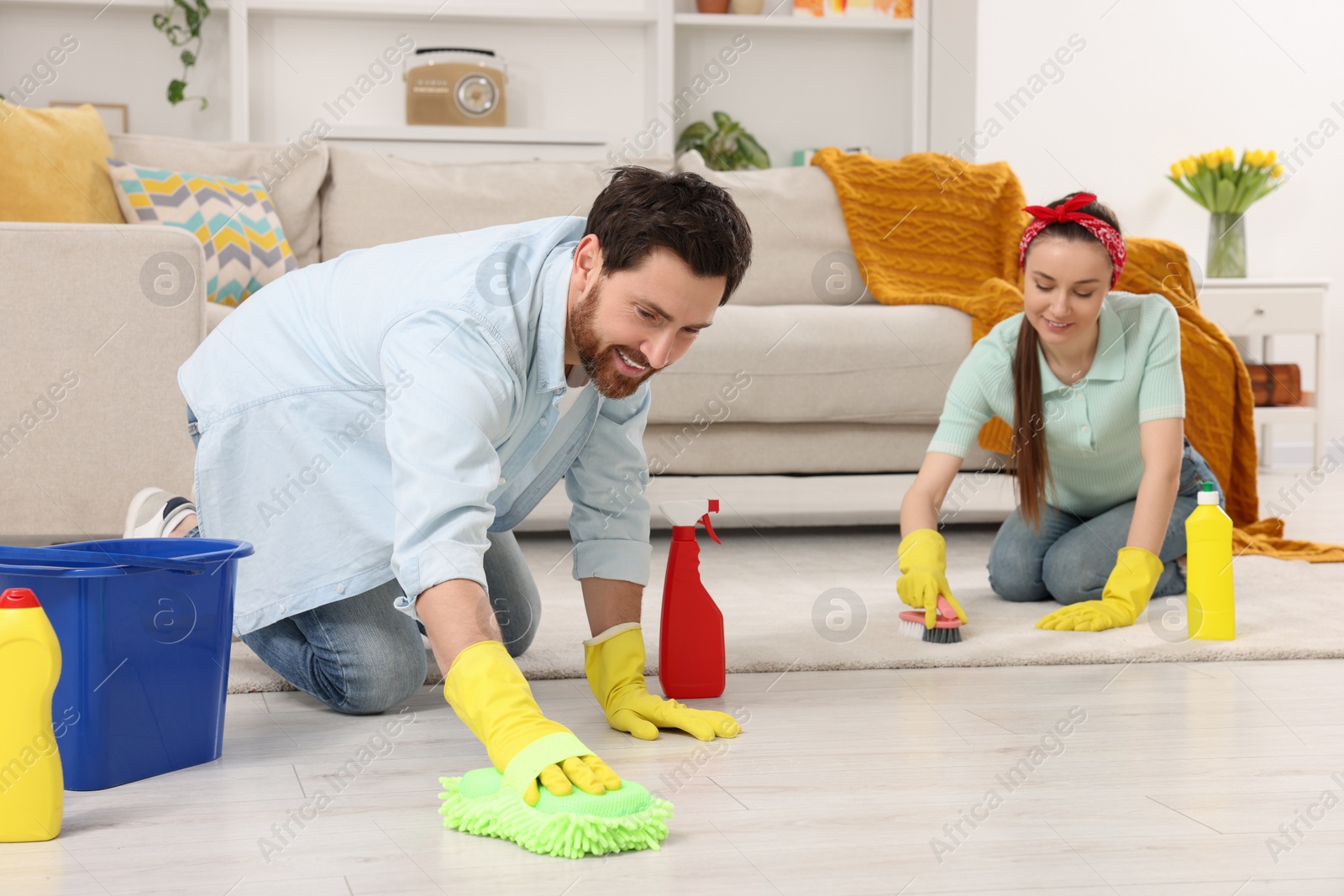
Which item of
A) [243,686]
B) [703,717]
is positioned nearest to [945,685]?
[703,717]

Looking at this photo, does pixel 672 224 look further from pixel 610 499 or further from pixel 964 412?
pixel 964 412

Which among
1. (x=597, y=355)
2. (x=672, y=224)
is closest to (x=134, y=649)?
(x=597, y=355)

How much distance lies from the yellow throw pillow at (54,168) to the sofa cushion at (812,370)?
4.16ft

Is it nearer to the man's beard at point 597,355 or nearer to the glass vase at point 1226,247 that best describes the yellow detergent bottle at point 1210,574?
the man's beard at point 597,355

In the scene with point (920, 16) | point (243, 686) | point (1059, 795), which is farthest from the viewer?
point (920, 16)

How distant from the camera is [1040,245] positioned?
1.90m

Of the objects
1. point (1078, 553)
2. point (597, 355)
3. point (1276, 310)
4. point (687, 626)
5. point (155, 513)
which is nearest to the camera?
point (597, 355)

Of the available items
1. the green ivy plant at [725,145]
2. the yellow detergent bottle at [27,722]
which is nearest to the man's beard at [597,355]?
the yellow detergent bottle at [27,722]

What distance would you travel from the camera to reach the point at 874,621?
6.23 ft

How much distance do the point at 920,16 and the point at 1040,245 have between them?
8.86ft

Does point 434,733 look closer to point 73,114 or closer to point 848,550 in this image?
point 848,550

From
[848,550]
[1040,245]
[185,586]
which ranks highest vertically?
[1040,245]

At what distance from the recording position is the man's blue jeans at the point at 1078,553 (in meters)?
2.06

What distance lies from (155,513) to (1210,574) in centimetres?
149
